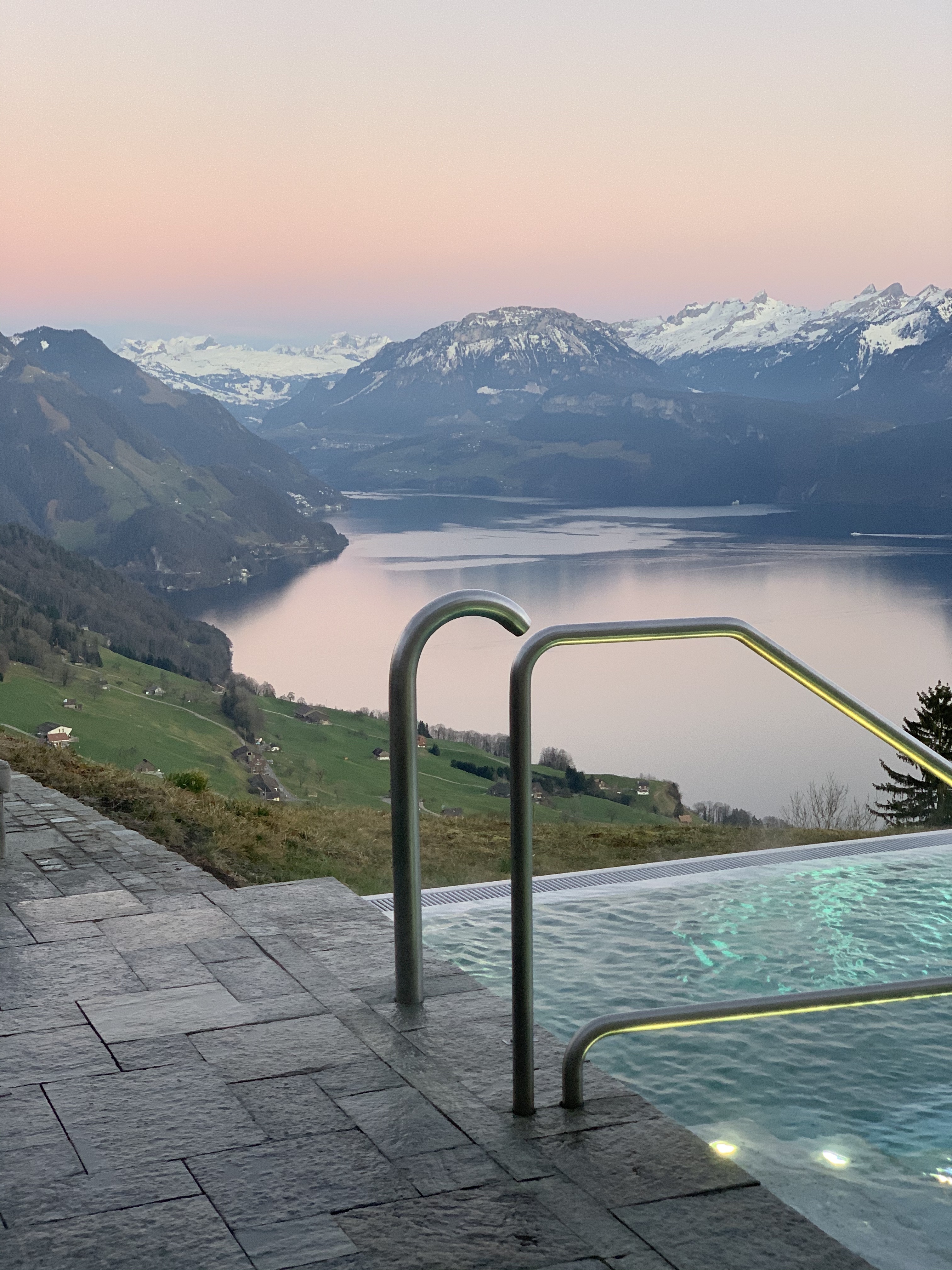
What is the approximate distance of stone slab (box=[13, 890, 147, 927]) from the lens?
2822mm

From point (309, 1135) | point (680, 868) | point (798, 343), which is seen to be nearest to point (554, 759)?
point (680, 868)

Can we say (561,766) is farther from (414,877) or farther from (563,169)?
(563,169)

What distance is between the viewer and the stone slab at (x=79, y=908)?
2.82m

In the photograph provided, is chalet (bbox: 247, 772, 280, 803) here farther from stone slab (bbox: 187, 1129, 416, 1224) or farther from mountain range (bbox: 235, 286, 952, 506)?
mountain range (bbox: 235, 286, 952, 506)

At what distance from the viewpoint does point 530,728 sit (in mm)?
1796

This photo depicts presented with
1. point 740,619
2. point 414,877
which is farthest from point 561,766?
point 740,619

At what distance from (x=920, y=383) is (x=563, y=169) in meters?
30.2

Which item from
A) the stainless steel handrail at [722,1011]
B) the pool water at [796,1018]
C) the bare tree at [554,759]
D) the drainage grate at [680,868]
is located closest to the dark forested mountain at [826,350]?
the bare tree at [554,759]

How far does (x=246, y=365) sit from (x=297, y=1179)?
4200 inches

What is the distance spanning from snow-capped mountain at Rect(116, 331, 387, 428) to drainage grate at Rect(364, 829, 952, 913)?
7048 centimetres

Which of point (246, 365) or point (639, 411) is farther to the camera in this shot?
point (246, 365)

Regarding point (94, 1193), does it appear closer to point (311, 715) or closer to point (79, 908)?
point (79, 908)

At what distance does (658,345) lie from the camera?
10650 centimetres

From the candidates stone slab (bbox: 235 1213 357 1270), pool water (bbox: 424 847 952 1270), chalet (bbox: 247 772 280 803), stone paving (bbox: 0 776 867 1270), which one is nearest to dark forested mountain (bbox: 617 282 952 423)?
chalet (bbox: 247 772 280 803)
